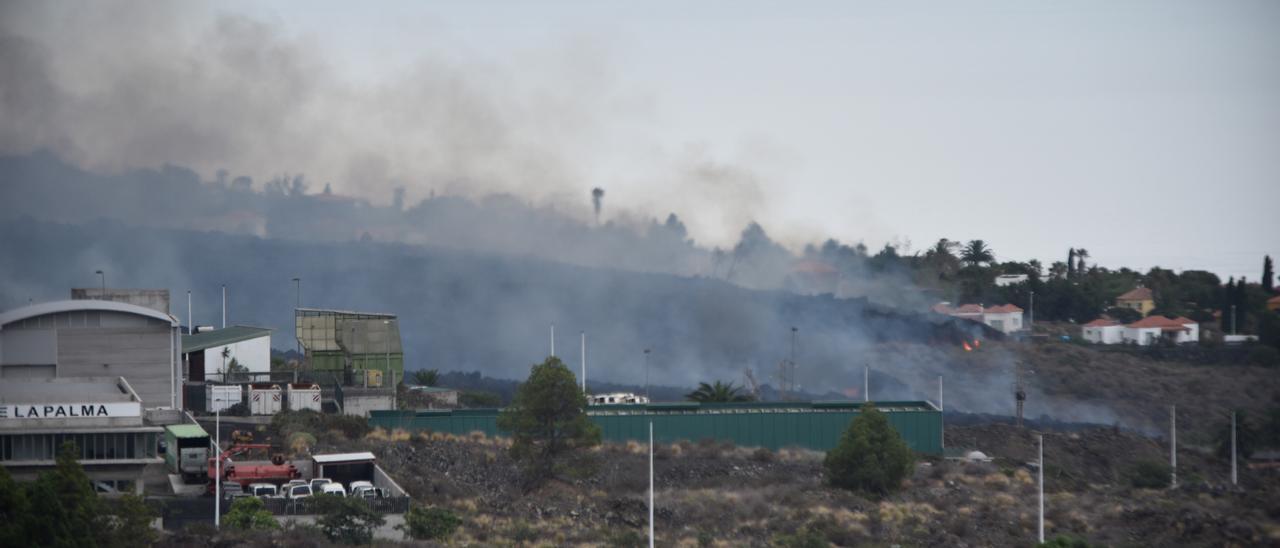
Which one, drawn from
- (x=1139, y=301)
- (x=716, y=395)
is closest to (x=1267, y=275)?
(x=1139, y=301)

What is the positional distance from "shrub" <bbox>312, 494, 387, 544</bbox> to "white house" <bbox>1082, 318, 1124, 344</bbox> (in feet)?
289

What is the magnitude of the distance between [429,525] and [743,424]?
92.3 ft

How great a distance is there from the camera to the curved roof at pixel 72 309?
56.2 metres

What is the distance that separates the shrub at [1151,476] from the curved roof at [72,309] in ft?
149

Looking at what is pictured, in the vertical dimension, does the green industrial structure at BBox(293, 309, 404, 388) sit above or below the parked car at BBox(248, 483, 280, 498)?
above

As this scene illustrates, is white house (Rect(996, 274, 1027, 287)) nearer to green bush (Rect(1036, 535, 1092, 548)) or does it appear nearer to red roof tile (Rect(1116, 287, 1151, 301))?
red roof tile (Rect(1116, 287, 1151, 301))

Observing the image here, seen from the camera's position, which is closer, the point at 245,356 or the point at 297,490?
the point at 297,490

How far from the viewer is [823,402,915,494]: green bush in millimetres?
57281

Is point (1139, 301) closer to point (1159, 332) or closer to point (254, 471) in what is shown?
point (1159, 332)

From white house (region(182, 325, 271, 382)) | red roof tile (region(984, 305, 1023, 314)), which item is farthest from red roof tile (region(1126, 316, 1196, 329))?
white house (region(182, 325, 271, 382))

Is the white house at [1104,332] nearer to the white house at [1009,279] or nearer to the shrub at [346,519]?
the white house at [1009,279]

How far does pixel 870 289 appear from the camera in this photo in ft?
403

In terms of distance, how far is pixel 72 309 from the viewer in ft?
188

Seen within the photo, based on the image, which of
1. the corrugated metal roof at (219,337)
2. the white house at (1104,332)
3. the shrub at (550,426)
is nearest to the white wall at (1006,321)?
the white house at (1104,332)
